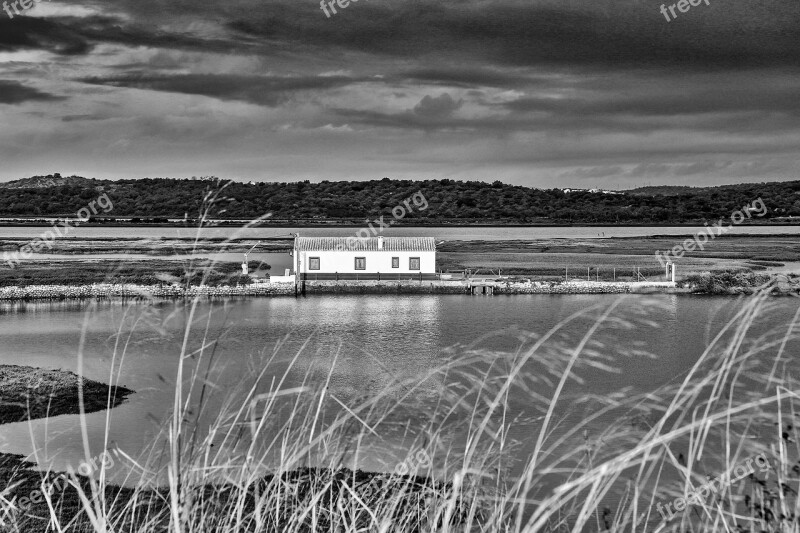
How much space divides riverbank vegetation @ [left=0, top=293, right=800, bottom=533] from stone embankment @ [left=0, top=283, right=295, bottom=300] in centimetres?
1491

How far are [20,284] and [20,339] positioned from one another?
58.4 feet

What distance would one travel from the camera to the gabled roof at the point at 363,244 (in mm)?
44250

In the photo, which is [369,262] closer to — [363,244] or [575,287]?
[363,244]

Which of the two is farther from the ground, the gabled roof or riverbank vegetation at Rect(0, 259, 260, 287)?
the gabled roof

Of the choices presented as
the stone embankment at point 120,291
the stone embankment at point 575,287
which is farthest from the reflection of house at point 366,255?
the stone embankment at point 575,287

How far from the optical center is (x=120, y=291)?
38.1 meters

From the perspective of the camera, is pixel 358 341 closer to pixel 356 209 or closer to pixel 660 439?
pixel 660 439

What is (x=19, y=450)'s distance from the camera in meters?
13.6

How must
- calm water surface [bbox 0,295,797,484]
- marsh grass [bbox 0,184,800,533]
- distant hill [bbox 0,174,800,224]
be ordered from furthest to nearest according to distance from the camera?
1. distant hill [bbox 0,174,800,224]
2. calm water surface [bbox 0,295,797,484]
3. marsh grass [bbox 0,184,800,533]

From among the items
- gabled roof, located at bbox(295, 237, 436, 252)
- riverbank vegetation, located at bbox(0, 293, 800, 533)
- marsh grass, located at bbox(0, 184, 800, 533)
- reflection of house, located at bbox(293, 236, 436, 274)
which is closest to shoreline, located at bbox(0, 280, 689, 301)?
reflection of house, located at bbox(293, 236, 436, 274)

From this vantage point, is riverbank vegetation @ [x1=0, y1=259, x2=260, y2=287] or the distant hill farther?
the distant hill

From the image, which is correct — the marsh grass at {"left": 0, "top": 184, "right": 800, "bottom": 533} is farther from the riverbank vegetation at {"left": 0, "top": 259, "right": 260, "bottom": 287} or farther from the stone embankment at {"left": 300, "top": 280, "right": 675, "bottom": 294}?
the riverbank vegetation at {"left": 0, "top": 259, "right": 260, "bottom": 287}

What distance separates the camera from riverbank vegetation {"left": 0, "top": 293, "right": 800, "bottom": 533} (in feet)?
9.96

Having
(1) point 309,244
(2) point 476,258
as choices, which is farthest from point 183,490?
(2) point 476,258
